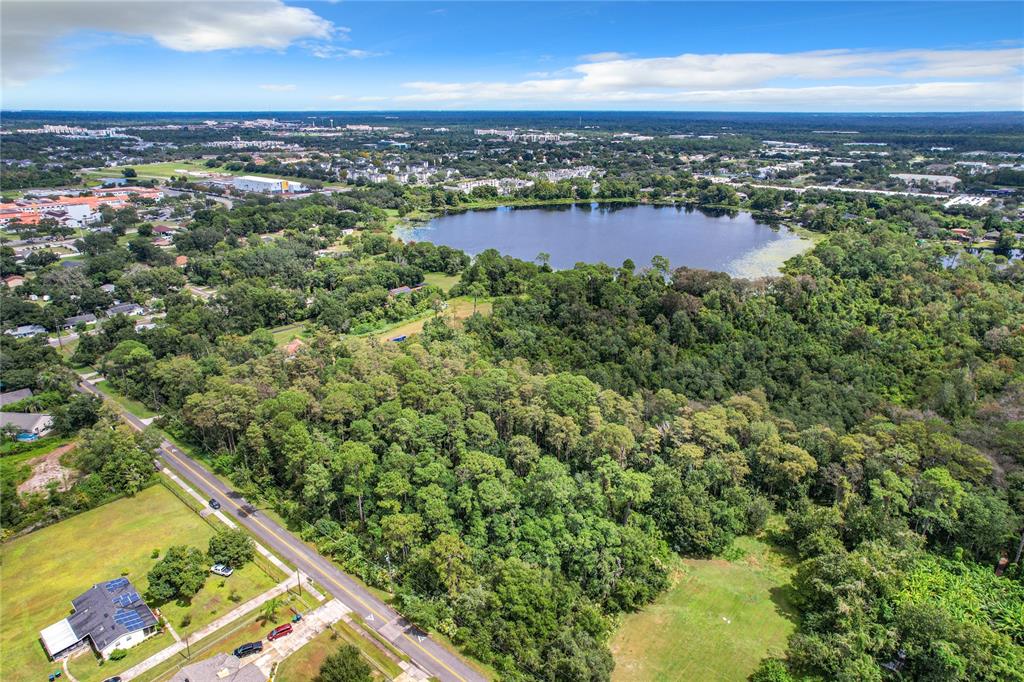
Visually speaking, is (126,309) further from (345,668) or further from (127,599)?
(345,668)

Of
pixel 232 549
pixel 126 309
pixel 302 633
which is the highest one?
pixel 126 309

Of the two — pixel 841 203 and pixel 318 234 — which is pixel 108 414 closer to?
pixel 318 234

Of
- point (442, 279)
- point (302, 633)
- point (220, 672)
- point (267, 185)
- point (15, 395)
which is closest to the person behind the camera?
point (220, 672)

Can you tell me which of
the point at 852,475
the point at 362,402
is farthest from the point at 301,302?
the point at 852,475

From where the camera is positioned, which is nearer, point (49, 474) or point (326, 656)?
point (326, 656)

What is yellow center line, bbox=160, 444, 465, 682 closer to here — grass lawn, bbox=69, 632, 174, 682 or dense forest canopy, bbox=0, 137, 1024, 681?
dense forest canopy, bbox=0, 137, 1024, 681

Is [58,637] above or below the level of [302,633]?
above

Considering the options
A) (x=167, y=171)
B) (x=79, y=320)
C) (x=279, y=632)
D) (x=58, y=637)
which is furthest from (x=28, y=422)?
(x=167, y=171)

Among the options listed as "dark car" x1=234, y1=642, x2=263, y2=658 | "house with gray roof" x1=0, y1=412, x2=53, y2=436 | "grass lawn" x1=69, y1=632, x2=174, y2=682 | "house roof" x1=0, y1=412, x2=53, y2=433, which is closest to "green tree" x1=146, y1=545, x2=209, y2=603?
"grass lawn" x1=69, y1=632, x2=174, y2=682
